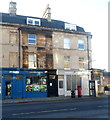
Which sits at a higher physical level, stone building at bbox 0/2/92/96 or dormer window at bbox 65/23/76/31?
dormer window at bbox 65/23/76/31

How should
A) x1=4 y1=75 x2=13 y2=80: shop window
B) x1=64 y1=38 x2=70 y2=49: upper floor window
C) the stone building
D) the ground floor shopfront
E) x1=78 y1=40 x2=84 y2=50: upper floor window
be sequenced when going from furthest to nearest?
x1=78 y1=40 x2=84 y2=50: upper floor window, x1=64 y1=38 x2=70 y2=49: upper floor window, the ground floor shopfront, the stone building, x1=4 y1=75 x2=13 y2=80: shop window

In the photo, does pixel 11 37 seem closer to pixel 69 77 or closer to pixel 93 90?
pixel 69 77

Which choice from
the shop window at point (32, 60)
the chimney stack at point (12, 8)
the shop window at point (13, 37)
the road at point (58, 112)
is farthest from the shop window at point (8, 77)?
the chimney stack at point (12, 8)

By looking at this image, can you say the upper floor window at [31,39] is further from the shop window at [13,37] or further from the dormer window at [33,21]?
the dormer window at [33,21]

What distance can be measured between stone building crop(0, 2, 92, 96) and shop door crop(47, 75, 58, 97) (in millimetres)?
798

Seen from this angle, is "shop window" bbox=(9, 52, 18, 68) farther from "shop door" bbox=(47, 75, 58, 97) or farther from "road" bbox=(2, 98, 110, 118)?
"road" bbox=(2, 98, 110, 118)

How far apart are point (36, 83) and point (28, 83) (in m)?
1.19

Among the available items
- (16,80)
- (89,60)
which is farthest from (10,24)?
(89,60)

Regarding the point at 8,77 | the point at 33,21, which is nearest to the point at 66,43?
the point at 33,21

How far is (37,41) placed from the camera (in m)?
25.8

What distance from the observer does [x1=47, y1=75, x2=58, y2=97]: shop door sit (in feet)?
83.9

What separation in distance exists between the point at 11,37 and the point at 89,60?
13.0 metres

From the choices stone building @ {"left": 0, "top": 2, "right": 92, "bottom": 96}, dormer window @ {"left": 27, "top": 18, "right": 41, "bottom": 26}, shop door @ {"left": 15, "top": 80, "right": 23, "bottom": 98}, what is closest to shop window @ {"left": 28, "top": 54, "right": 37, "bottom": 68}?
stone building @ {"left": 0, "top": 2, "right": 92, "bottom": 96}

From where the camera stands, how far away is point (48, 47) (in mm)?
26391
